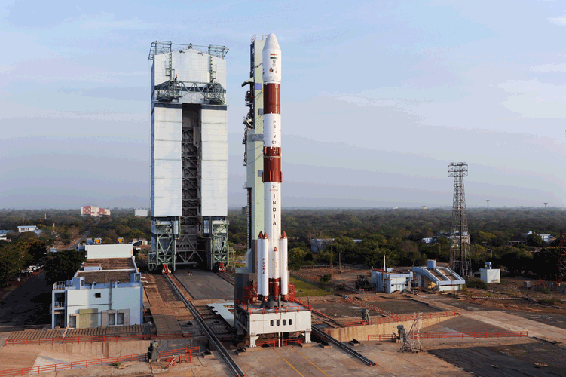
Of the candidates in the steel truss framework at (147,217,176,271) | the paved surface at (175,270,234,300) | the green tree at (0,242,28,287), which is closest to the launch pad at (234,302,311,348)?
the paved surface at (175,270,234,300)

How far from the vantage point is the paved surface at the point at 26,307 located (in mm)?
56609

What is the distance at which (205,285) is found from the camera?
69.1 m

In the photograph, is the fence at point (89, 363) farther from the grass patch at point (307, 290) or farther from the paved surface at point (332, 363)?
the grass patch at point (307, 290)

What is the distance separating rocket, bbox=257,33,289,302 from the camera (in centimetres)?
4266

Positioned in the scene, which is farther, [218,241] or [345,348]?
[218,241]

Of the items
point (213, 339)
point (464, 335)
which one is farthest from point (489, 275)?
point (213, 339)

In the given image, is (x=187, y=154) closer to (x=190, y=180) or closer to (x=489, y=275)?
(x=190, y=180)

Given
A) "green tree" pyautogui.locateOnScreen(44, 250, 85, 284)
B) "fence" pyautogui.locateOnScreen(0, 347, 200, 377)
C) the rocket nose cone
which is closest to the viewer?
"fence" pyautogui.locateOnScreen(0, 347, 200, 377)

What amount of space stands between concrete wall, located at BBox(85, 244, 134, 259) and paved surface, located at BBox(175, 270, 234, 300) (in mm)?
9000

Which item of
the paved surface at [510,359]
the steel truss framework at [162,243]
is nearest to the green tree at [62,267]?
the steel truss framework at [162,243]

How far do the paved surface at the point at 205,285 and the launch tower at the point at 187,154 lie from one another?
324cm

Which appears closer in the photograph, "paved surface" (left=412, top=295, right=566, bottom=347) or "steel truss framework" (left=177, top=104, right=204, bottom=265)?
"paved surface" (left=412, top=295, right=566, bottom=347)

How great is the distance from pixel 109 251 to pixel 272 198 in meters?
36.3

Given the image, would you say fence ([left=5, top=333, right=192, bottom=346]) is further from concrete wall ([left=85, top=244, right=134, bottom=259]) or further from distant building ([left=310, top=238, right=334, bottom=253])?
distant building ([left=310, top=238, right=334, bottom=253])
